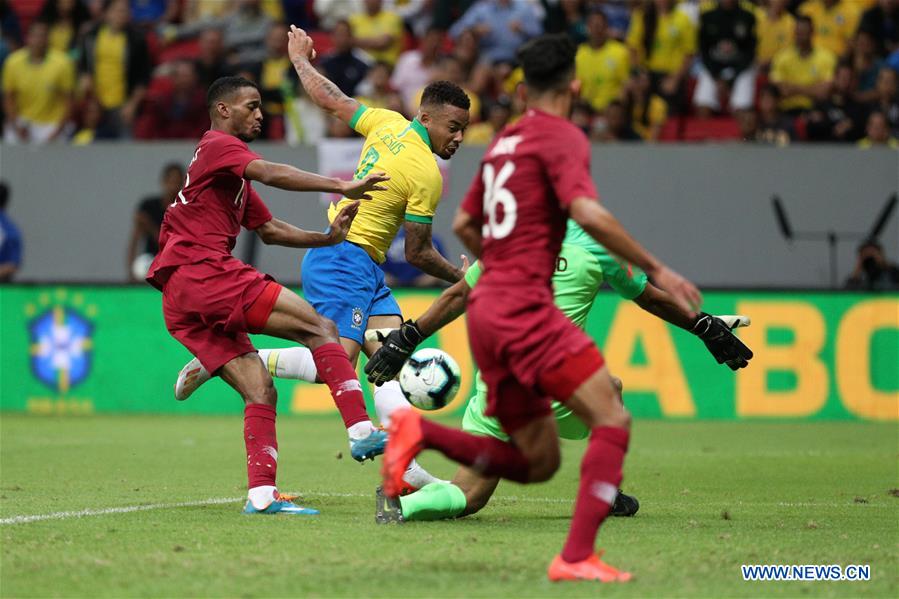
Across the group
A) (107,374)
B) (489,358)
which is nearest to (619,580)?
(489,358)

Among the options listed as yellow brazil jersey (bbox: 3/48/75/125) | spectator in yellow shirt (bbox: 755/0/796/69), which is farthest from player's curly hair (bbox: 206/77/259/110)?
yellow brazil jersey (bbox: 3/48/75/125)

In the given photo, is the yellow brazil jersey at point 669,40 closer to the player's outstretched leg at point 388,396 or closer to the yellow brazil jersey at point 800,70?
the yellow brazil jersey at point 800,70

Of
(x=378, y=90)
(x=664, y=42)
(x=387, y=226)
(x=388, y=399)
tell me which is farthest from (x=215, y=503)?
(x=664, y=42)

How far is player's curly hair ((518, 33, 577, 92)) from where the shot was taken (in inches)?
227

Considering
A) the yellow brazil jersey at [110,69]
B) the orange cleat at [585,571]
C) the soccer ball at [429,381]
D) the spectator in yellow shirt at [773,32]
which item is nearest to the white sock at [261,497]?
the soccer ball at [429,381]

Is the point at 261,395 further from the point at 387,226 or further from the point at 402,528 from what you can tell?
the point at 387,226

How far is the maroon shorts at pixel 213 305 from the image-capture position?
753cm

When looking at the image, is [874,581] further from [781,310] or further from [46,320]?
[46,320]

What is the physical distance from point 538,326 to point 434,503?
1.99 meters

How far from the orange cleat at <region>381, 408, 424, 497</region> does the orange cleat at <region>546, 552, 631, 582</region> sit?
28.4 inches

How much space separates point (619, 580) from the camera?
5.47 metres

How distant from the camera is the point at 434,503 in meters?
7.29

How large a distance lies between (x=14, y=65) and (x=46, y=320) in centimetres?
496


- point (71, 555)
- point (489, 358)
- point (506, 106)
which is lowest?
point (71, 555)
